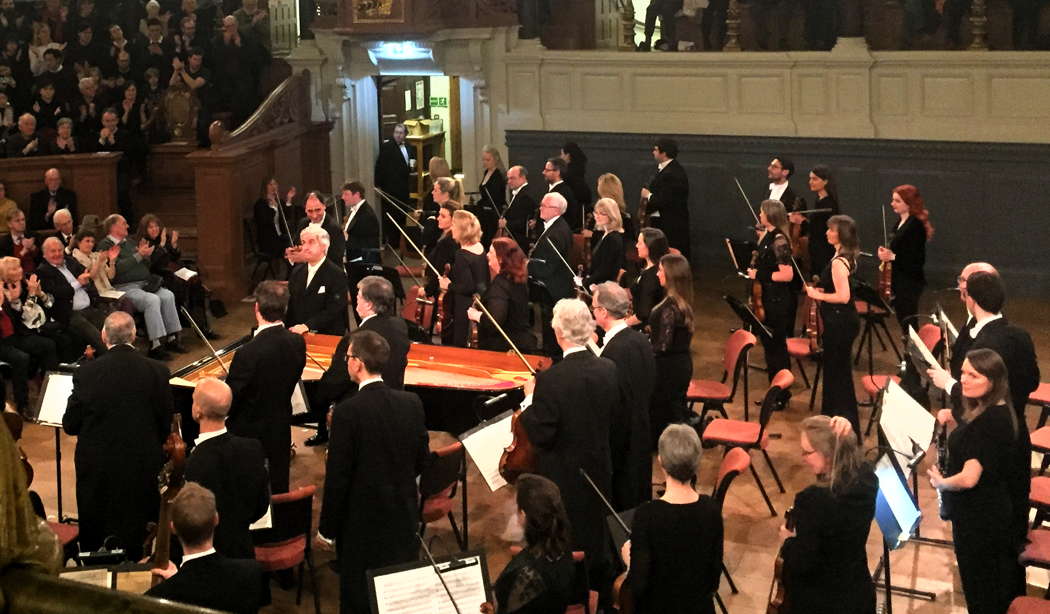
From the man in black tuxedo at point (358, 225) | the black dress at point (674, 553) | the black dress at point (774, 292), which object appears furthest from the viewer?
the man in black tuxedo at point (358, 225)

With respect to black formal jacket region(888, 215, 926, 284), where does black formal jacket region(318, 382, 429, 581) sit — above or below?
below

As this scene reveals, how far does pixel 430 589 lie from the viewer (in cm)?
477

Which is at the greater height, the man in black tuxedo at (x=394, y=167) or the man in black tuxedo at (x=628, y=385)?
the man in black tuxedo at (x=394, y=167)

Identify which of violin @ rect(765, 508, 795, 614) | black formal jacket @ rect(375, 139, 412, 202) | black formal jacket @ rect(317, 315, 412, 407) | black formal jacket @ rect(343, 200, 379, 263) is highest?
black formal jacket @ rect(375, 139, 412, 202)

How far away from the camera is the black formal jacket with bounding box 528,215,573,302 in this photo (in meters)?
10.0

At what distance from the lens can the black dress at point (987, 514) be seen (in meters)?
5.58

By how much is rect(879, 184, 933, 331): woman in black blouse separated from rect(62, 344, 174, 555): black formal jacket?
18.4ft

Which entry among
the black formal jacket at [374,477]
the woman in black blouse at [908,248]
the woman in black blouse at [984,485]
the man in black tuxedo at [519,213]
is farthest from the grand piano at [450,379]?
the man in black tuxedo at [519,213]

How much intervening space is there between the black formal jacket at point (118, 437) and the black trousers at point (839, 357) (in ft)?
13.8

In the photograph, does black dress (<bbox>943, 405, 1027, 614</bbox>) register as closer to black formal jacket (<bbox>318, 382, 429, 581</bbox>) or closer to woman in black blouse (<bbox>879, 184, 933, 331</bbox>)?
black formal jacket (<bbox>318, 382, 429, 581</bbox>)

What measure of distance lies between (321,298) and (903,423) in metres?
3.87

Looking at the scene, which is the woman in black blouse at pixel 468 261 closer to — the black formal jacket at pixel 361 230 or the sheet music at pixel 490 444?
the black formal jacket at pixel 361 230

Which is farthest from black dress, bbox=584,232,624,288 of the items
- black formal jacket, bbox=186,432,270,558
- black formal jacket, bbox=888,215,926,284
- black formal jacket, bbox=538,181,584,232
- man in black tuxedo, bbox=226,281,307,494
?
black formal jacket, bbox=186,432,270,558

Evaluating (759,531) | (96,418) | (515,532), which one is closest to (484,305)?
(515,532)
